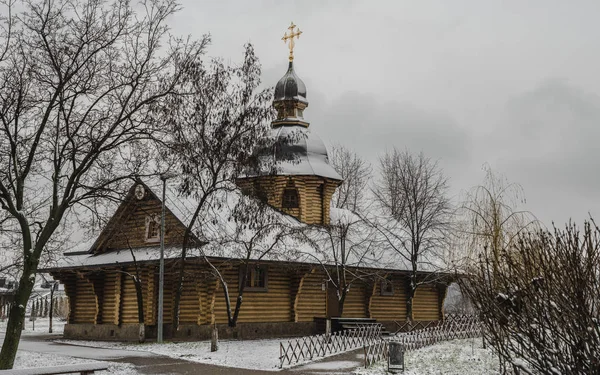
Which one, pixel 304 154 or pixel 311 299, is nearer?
pixel 311 299

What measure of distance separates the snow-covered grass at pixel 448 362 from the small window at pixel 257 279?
29.7ft

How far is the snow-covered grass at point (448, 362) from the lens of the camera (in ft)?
55.7

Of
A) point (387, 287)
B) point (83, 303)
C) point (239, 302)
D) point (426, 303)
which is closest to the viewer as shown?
point (239, 302)

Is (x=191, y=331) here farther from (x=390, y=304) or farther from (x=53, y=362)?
(x=390, y=304)

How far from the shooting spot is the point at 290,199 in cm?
3588

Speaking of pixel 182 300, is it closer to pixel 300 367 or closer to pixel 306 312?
pixel 306 312

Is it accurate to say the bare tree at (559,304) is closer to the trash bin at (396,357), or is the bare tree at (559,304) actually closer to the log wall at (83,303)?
the trash bin at (396,357)

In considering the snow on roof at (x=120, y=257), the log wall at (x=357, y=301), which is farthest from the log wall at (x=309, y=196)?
the snow on roof at (x=120, y=257)

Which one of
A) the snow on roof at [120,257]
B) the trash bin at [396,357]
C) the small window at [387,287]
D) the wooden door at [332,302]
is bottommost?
the trash bin at [396,357]

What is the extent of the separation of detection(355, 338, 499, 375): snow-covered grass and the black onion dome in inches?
718

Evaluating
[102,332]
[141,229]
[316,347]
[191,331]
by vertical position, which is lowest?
[102,332]

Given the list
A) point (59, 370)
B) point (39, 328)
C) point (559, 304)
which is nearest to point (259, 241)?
point (59, 370)

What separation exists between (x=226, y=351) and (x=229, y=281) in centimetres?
690

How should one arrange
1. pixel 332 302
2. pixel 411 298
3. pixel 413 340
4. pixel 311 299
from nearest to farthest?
pixel 413 340
pixel 311 299
pixel 332 302
pixel 411 298
